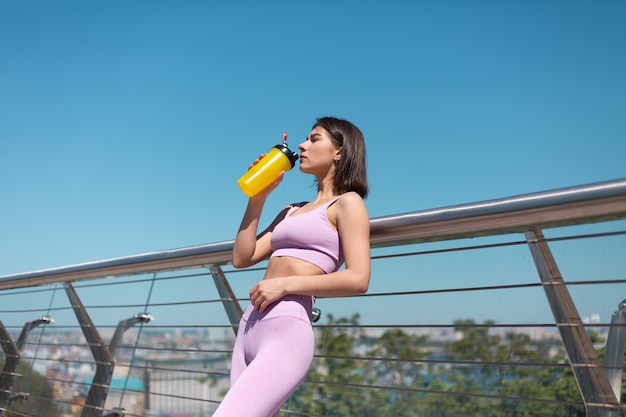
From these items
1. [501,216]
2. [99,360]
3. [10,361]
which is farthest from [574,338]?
[10,361]

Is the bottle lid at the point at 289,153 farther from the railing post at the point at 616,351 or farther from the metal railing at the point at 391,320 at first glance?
the railing post at the point at 616,351

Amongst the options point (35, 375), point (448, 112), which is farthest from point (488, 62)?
point (35, 375)

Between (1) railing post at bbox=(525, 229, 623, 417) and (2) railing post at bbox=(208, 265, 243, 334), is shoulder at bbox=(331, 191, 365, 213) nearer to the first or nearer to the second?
(1) railing post at bbox=(525, 229, 623, 417)

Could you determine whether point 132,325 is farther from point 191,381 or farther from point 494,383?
point 494,383

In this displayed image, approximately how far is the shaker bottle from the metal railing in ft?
1.04

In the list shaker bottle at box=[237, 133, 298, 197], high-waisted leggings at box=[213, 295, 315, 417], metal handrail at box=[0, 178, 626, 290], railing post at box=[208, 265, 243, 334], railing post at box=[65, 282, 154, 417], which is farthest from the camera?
railing post at box=[65, 282, 154, 417]

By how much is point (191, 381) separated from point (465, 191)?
1850 inches

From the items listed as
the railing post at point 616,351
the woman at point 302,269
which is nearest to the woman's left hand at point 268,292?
the woman at point 302,269

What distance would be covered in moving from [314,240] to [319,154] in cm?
29

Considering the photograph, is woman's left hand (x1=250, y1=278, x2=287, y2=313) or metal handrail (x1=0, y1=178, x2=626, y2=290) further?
woman's left hand (x1=250, y1=278, x2=287, y2=313)

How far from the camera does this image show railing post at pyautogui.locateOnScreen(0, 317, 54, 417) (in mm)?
3982

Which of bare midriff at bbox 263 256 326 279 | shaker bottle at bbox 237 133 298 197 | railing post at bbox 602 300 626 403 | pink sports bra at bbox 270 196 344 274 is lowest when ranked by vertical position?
railing post at bbox 602 300 626 403

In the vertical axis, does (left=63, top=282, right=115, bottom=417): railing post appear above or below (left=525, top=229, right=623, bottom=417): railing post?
above

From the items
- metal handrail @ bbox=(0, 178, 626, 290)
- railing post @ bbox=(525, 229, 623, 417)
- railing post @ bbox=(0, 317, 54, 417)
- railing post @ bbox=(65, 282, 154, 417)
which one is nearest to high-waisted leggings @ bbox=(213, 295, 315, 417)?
metal handrail @ bbox=(0, 178, 626, 290)
